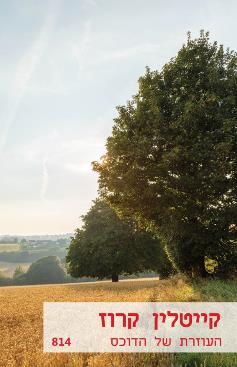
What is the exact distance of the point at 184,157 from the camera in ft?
97.4

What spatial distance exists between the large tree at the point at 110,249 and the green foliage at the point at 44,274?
82.5 metres

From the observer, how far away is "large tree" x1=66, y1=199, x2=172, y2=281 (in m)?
54.2

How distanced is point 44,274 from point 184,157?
4626 inches

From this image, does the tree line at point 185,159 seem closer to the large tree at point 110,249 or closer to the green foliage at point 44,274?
the large tree at point 110,249

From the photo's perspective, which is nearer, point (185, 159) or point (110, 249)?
point (185, 159)

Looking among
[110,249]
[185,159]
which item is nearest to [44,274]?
[110,249]

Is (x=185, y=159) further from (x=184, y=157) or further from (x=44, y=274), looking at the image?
(x=44, y=274)

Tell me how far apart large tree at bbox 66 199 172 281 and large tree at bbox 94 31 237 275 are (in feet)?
67.9

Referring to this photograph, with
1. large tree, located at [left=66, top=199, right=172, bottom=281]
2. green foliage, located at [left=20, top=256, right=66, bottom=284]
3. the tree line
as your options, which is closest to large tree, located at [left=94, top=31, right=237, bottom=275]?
the tree line

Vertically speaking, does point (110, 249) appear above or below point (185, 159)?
below

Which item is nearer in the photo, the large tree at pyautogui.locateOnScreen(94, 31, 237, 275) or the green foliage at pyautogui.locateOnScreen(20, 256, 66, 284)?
the large tree at pyautogui.locateOnScreen(94, 31, 237, 275)

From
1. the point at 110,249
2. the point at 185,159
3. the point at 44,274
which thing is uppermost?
the point at 185,159

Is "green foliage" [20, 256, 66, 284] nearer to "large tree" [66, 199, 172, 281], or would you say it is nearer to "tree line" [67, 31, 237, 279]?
"large tree" [66, 199, 172, 281]

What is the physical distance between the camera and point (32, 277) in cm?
13662
